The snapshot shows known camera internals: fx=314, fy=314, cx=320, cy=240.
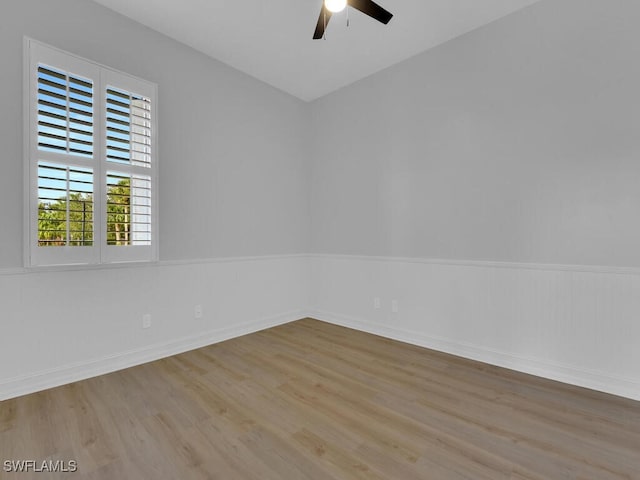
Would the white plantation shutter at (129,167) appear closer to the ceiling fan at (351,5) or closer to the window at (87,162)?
the window at (87,162)

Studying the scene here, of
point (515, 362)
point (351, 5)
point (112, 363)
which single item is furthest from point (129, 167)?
point (515, 362)

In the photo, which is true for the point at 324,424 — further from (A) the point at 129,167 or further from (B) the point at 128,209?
(A) the point at 129,167

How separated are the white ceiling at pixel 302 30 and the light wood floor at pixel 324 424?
3.15m

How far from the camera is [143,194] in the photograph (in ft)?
9.58

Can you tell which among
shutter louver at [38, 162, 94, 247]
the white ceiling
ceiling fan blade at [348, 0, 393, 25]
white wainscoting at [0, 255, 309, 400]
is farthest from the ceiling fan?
white wainscoting at [0, 255, 309, 400]

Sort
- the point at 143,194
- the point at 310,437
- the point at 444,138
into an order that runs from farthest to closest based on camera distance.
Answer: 1. the point at 444,138
2. the point at 143,194
3. the point at 310,437

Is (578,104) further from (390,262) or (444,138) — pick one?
(390,262)

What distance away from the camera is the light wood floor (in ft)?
5.22

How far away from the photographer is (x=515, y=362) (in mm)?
2764

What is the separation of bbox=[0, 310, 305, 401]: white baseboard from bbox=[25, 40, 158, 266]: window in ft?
2.75

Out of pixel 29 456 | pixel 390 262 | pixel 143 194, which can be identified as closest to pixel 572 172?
pixel 390 262

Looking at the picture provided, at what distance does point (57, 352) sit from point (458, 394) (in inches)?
122

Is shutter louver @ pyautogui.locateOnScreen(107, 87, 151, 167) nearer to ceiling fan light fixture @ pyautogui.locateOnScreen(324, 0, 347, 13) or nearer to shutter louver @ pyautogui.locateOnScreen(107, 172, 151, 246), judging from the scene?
shutter louver @ pyautogui.locateOnScreen(107, 172, 151, 246)

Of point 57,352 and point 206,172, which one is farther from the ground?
point 206,172
